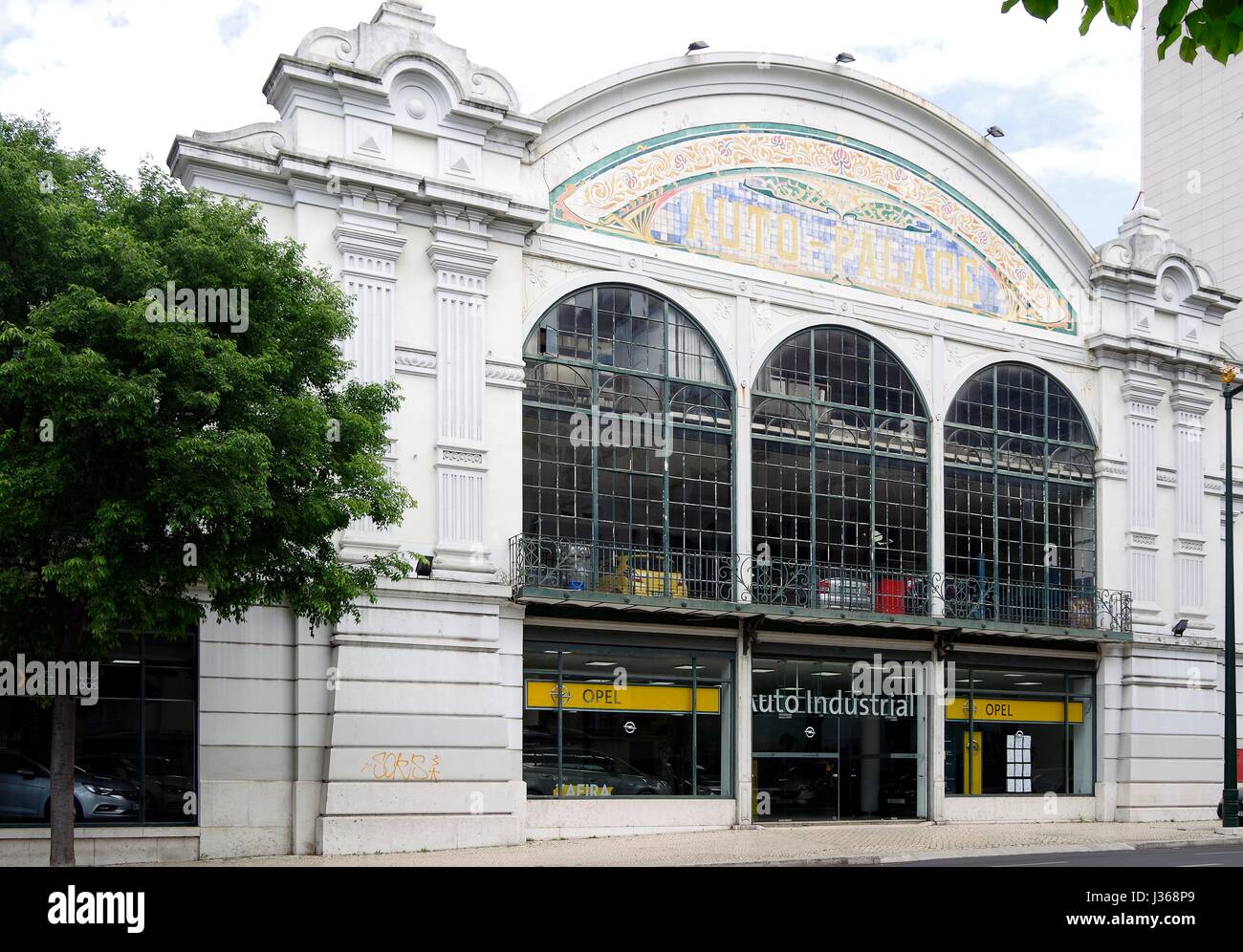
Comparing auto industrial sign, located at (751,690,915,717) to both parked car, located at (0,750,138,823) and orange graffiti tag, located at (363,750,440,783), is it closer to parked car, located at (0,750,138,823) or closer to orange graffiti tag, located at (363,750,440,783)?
orange graffiti tag, located at (363,750,440,783)

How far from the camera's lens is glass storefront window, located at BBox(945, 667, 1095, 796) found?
93.0 feet

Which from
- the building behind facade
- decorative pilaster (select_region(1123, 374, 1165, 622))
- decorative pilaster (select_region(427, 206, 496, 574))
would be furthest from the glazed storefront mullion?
the building behind facade

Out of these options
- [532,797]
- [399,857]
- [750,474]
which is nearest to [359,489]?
[399,857]

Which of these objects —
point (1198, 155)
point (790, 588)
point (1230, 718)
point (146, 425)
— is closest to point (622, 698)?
point (790, 588)

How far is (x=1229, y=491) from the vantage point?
28891 millimetres

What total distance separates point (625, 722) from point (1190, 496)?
1520 centimetres

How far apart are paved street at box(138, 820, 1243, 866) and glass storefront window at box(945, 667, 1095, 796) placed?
3.96ft

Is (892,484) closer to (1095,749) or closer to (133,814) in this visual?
(1095,749)

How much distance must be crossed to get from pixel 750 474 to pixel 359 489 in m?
10.1

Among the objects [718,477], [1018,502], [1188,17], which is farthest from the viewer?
[1018,502]

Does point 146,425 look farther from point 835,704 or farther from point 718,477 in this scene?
point 835,704

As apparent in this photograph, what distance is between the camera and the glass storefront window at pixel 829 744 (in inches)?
1025

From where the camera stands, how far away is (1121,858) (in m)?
21.7
